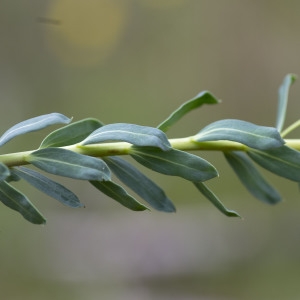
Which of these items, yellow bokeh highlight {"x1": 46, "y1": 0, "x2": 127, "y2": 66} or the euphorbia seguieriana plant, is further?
yellow bokeh highlight {"x1": 46, "y1": 0, "x2": 127, "y2": 66}

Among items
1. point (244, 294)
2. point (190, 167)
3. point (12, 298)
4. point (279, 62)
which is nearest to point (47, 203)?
point (12, 298)

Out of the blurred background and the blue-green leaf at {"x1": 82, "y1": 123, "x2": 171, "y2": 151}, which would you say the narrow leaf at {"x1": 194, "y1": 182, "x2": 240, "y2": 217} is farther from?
the blurred background

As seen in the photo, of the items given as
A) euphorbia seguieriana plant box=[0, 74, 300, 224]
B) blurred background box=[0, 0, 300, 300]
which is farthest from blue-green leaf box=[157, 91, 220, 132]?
blurred background box=[0, 0, 300, 300]

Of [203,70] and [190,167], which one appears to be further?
[203,70]

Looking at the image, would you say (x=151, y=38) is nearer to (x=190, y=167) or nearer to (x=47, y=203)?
(x=47, y=203)

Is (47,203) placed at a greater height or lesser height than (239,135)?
lesser

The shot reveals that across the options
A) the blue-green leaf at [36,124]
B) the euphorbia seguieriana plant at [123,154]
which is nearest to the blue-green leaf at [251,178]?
the euphorbia seguieriana plant at [123,154]

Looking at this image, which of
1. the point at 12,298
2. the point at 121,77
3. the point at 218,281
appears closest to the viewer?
the point at 12,298
